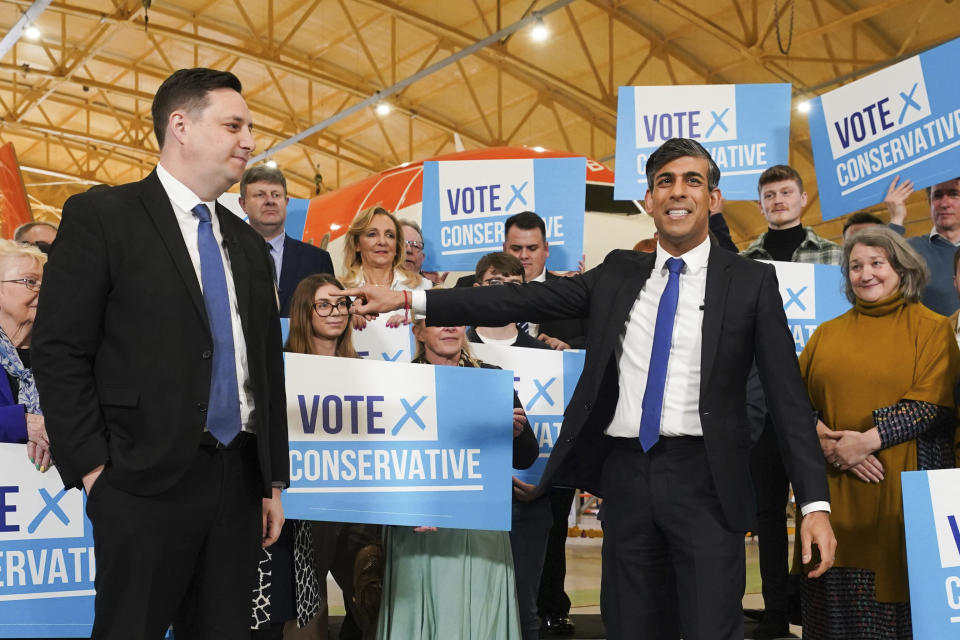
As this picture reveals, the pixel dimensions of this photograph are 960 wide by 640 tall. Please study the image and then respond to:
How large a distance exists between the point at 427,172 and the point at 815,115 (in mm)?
1932

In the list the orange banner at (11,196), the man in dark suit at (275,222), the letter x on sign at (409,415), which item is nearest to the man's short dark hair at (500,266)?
the man in dark suit at (275,222)

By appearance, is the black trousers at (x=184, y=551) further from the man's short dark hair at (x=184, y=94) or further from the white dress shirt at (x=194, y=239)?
the man's short dark hair at (x=184, y=94)

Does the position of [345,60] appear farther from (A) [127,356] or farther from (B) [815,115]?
(A) [127,356]

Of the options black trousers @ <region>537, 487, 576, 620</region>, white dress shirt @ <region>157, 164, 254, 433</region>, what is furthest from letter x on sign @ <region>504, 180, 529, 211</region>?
white dress shirt @ <region>157, 164, 254, 433</region>

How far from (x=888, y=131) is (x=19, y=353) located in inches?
141

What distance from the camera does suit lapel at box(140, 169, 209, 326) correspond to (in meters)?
2.02

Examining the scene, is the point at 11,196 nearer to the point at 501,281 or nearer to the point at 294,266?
the point at 294,266

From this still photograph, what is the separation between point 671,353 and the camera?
2.47 m

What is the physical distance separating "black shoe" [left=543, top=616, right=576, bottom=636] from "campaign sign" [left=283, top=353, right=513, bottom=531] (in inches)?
54.9

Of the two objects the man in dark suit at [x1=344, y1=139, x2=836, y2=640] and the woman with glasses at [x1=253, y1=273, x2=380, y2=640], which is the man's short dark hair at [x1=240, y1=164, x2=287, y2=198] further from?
the man in dark suit at [x1=344, y1=139, x2=836, y2=640]

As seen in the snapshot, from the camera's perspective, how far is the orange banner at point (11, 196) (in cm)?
677

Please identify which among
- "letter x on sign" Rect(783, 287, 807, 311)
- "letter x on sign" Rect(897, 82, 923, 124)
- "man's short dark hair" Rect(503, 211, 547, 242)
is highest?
"letter x on sign" Rect(897, 82, 923, 124)

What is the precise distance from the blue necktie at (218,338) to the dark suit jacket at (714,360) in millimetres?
649

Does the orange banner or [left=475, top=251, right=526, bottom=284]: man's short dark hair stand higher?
the orange banner
